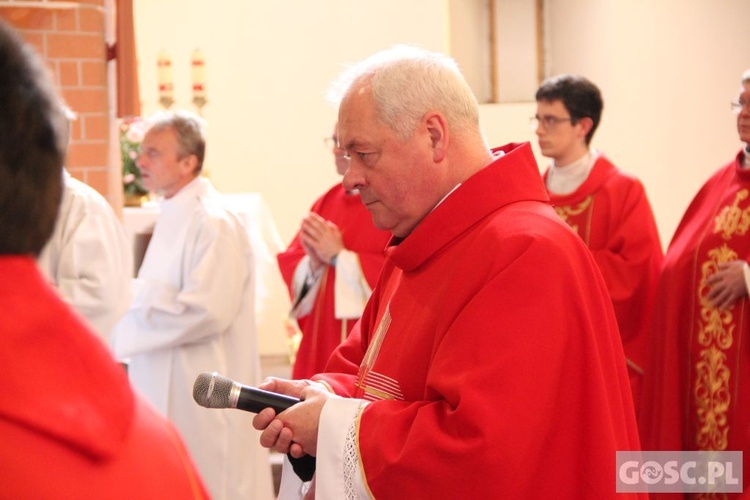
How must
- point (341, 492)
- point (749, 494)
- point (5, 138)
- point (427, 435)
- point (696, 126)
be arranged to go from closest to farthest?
point (5, 138), point (427, 435), point (341, 492), point (749, 494), point (696, 126)

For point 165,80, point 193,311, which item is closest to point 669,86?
point 165,80

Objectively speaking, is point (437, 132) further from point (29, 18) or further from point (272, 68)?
point (272, 68)

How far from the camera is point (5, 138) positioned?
0.95m

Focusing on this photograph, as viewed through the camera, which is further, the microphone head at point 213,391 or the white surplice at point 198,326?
the white surplice at point 198,326

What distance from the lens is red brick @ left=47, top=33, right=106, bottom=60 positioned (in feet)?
14.6

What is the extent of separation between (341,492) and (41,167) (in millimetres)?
1311

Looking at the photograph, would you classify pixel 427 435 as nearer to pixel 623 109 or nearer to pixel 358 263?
pixel 358 263

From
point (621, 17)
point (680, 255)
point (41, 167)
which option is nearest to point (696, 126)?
point (621, 17)

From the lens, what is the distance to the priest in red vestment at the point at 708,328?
3928mm

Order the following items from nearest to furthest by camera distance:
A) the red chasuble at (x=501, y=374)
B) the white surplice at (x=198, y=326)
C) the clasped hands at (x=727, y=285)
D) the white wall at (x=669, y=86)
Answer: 1. the red chasuble at (x=501, y=374)
2. the clasped hands at (x=727, y=285)
3. the white surplice at (x=198, y=326)
4. the white wall at (x=669, y=86)

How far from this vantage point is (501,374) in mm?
2006

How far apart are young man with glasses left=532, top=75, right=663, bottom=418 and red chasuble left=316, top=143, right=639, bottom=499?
2.65 meters

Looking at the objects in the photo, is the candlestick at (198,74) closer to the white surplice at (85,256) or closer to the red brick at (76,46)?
the red brick at (76,46)

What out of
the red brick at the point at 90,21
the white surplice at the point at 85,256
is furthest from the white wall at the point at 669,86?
the white surplice at the point at 85,256
